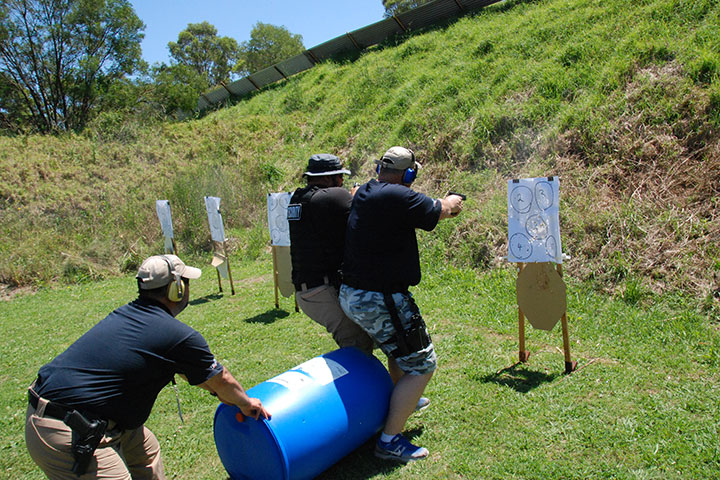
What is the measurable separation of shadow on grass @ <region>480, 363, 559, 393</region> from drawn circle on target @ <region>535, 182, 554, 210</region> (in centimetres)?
151

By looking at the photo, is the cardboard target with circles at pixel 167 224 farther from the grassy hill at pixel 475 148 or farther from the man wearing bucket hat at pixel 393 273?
the man wearing bucket hat at pixel 393 273

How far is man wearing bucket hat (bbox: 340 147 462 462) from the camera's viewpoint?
313cm

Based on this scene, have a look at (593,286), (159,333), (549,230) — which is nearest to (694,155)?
(593,286)

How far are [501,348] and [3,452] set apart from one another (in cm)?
457

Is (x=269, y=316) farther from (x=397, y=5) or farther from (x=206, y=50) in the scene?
(x=206, y=50)

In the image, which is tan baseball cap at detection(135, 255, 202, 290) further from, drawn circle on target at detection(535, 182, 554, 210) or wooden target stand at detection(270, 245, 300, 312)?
wooden target stand at detection(270, 245, 300, 312)

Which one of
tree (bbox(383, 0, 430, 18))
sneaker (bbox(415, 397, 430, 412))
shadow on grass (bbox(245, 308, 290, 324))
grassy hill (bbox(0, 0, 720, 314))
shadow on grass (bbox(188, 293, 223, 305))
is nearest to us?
sneaker (bbox(415, 397, 430, 412))

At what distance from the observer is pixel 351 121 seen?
43.0 ft

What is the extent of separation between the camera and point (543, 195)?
4500 millimetres

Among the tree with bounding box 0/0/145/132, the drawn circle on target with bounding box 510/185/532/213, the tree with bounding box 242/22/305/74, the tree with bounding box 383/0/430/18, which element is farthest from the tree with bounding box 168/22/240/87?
the drawn circle on target with bounding box 510/185/532/213

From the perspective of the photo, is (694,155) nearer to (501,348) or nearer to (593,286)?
(593,286)

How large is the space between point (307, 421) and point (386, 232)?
1257 millimetres

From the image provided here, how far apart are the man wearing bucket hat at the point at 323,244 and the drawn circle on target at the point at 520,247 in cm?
175

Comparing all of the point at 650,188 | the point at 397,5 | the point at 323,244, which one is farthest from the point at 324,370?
the point at 397,5
